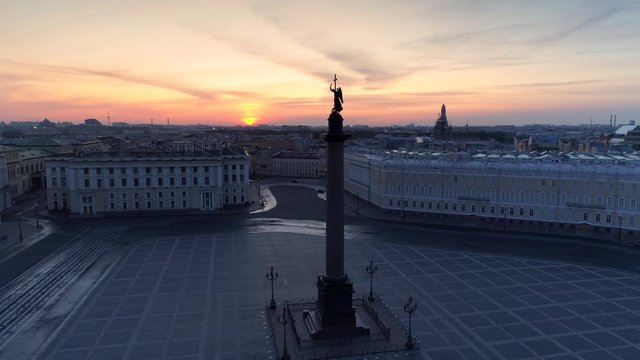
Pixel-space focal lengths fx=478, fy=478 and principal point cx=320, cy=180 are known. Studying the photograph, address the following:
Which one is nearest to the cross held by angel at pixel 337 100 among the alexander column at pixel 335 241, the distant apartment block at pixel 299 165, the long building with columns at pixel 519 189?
the alexander column at pixel 335 241

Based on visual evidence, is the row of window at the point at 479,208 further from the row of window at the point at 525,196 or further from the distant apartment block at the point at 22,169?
the distant apartment block at the point at 22,169

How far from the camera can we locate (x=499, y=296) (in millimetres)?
37062

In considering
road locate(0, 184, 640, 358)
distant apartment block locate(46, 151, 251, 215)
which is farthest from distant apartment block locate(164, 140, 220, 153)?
road locate(0, 184, 640, 358)

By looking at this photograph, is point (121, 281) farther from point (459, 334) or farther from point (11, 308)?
point (459, 334)

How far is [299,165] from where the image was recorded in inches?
4756

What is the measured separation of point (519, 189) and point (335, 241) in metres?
43.4

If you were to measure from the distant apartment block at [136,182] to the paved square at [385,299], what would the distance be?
2384 centimetres

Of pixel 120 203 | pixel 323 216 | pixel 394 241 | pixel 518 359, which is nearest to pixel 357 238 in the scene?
pixel 394 241

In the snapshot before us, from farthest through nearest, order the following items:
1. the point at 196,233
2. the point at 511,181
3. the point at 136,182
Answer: the point at 136,182, the point at 511,181, the point at 196,233

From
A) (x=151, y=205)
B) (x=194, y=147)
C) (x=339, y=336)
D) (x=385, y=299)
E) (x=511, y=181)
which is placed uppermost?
(x=194, y=147)

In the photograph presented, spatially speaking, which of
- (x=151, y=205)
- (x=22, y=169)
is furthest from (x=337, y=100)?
(x=22, y=169)

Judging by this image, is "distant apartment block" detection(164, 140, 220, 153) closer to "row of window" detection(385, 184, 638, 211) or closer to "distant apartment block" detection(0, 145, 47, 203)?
"distant apartment block" detection(0, 145, 47, 203)

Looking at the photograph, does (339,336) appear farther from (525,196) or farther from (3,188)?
(3,188)

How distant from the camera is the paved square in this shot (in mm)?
28688
